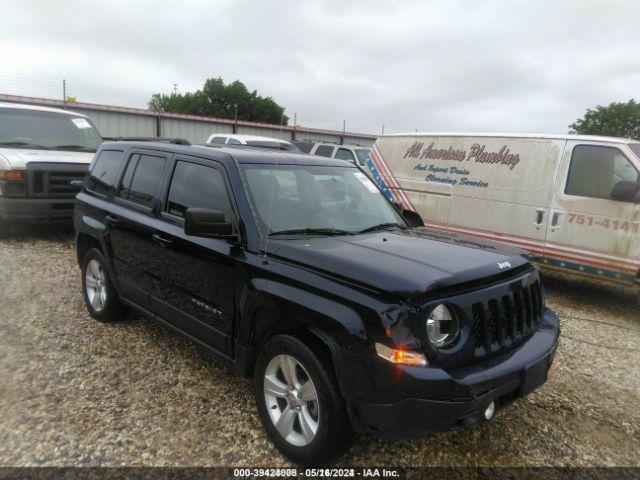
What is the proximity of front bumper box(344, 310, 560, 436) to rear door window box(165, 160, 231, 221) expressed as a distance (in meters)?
1.53

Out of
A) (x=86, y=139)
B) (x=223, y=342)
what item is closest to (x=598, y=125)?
(x=86, y=139)

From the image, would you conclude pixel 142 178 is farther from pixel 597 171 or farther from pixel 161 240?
pixel 597 171

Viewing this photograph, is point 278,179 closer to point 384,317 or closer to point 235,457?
point 384,317

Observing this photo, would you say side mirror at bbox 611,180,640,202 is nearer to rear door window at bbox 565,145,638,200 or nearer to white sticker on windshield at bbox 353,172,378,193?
rear door window at bbox 565,145,638,200

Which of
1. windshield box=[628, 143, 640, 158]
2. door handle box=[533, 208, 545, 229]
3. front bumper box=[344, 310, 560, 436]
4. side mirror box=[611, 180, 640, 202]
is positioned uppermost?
windshield box=[628, 143, 640, 158]

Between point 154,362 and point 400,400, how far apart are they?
245 cm

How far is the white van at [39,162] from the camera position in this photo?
738 centimetres

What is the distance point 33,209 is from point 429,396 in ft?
24.3

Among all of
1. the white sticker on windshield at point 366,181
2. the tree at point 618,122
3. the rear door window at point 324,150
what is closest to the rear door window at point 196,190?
the white sticker on windshield at point 366,181

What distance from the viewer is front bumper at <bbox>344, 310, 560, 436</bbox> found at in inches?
86.9

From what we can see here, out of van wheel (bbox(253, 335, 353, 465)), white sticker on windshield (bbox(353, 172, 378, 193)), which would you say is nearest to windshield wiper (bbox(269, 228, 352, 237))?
van wheel (bbox(253, 335, 353, 465))

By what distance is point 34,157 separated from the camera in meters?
7.55

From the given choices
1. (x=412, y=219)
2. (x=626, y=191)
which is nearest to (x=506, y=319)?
(x=412, y=219)

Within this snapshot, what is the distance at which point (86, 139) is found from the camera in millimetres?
8727
